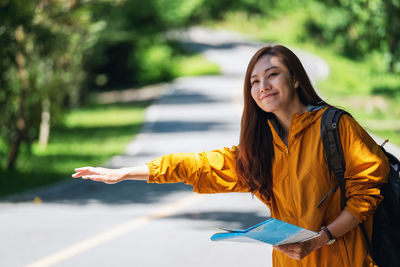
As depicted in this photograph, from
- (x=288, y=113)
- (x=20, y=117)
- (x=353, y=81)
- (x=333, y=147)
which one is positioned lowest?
(x=353, y=81)

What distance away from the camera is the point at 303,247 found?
3.22 meters

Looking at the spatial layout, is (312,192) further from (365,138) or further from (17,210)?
(17,210)

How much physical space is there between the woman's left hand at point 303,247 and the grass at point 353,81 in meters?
1.16

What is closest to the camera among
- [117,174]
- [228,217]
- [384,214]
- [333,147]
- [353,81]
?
[333,147]

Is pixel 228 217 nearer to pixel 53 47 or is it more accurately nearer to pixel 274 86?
pixel 274 86

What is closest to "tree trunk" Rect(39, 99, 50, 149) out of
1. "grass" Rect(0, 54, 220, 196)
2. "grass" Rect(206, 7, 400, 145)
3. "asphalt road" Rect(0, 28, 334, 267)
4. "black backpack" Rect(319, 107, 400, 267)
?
"grass" Rect(0, 54, 220, 196)

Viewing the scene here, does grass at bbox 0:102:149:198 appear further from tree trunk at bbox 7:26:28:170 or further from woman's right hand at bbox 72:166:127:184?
woman's right hand at bbox 72:166:127:184

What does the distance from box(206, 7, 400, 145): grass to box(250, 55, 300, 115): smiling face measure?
2.61 feet

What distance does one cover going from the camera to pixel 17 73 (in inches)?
630

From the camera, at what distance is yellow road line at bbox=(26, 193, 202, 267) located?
8.00 meters

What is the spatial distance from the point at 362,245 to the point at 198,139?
17.3 meters

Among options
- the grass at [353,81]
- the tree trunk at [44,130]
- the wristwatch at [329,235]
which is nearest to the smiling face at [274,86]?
the wristwatch at [329,235]

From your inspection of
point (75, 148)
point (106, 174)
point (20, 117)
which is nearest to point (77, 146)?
point (75, 148)

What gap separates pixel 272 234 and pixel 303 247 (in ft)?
0.49
